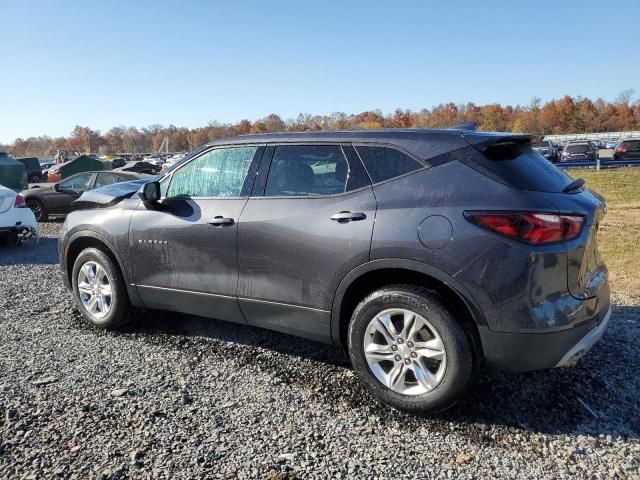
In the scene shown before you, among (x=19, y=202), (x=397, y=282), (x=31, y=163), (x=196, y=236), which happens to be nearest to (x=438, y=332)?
(x=397, y=282)

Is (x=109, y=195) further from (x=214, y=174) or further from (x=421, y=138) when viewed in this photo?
(x=421, y=138)

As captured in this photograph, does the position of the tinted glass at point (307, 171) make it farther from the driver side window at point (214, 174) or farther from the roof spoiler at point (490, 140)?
the roof spoiler at point (490, 140)

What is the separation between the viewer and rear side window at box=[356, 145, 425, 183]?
320 cm

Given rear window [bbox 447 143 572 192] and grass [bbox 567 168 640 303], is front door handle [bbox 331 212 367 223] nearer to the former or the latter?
rear window [bbox 447 143 572 192]

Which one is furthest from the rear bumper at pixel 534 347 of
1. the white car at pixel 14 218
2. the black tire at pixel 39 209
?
the black tire at pixel 39 209

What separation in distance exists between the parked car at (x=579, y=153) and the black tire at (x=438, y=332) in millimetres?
31022

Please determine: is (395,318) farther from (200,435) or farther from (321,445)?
(200,435)

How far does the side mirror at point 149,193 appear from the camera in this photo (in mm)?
4191

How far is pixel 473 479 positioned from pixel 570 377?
1433 mm

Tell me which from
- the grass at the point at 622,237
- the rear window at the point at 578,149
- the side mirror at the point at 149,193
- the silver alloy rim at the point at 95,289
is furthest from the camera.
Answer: the rear window at the point at 578,149

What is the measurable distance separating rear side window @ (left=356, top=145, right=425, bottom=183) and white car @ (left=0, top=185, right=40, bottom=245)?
25.9 feet

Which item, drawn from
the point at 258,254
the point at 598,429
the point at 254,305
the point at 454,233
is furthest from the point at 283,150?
the point at 598,429

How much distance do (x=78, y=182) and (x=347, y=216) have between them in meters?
11.9

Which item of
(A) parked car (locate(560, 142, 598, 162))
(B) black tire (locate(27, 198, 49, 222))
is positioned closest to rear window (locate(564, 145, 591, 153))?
(A) parked car (locate(560, 142, 598, 162))
